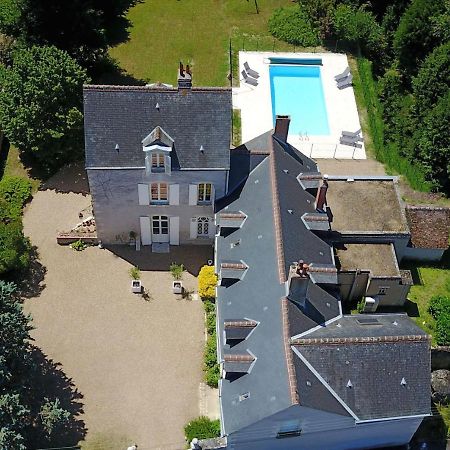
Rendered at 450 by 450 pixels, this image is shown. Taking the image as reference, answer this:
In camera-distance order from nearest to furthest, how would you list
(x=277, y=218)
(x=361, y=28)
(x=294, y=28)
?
(x=277, y=218), (x=361, y=28), (x=294, y=28)

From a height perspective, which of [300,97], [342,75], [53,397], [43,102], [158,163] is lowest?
[53,397]

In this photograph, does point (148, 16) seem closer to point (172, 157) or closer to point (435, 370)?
point (172, 157)

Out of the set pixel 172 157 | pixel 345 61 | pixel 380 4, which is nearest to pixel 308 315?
pixel 172 157

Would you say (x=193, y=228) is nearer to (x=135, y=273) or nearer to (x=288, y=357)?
(x=135, y=273)

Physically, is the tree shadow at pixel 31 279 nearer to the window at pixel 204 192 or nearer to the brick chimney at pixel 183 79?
the window at pixel 204 192

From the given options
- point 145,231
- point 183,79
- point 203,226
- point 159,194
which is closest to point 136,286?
point 145,231
